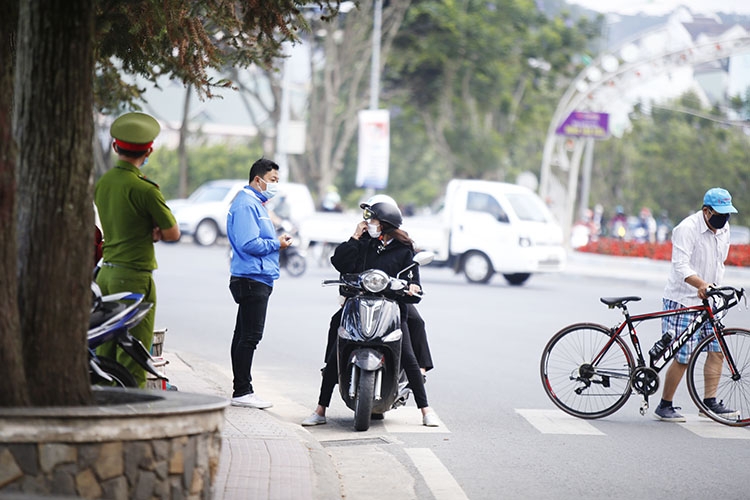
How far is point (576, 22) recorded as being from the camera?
159 feet

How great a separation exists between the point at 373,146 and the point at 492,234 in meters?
14.0

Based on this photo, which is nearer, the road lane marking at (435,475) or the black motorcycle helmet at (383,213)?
the road lane marking at (435,475)

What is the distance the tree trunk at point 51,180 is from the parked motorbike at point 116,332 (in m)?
0.99

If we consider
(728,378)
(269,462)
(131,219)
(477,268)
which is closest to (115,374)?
(131,219)

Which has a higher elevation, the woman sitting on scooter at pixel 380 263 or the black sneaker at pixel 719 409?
the woman sitting on scooter at pixel 380 263

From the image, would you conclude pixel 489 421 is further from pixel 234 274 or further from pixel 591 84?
pixel 591 84

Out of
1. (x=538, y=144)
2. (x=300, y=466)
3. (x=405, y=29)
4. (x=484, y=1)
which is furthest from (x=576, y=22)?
(x=300, y=466)

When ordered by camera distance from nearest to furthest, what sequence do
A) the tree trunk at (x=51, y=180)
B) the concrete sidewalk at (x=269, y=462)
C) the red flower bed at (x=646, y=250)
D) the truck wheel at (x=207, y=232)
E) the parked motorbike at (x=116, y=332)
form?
the tree trunk at (x=51, y=180)
the concrete sidewalk at (x=269, y=462)
the parked motorbike at (x=116, y=332)
the red flower bed at (x=646, y=250)
the truck wheel at (x=207, y=232)

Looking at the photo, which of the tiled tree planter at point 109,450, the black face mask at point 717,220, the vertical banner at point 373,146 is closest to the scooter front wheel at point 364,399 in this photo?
the black face mask at point 717,220

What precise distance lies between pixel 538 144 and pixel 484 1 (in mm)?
21843

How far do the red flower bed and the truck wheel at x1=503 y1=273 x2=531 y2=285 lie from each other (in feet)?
24.2

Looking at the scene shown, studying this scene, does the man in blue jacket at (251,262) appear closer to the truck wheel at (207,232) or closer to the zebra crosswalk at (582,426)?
the zebra crosswalk at (582,426)

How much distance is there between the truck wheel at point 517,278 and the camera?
26375 millimetres

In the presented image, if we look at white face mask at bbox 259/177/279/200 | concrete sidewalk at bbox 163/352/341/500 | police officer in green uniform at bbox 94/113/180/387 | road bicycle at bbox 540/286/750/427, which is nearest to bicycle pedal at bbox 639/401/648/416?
road bicycle at bbox 540/286/750/427
